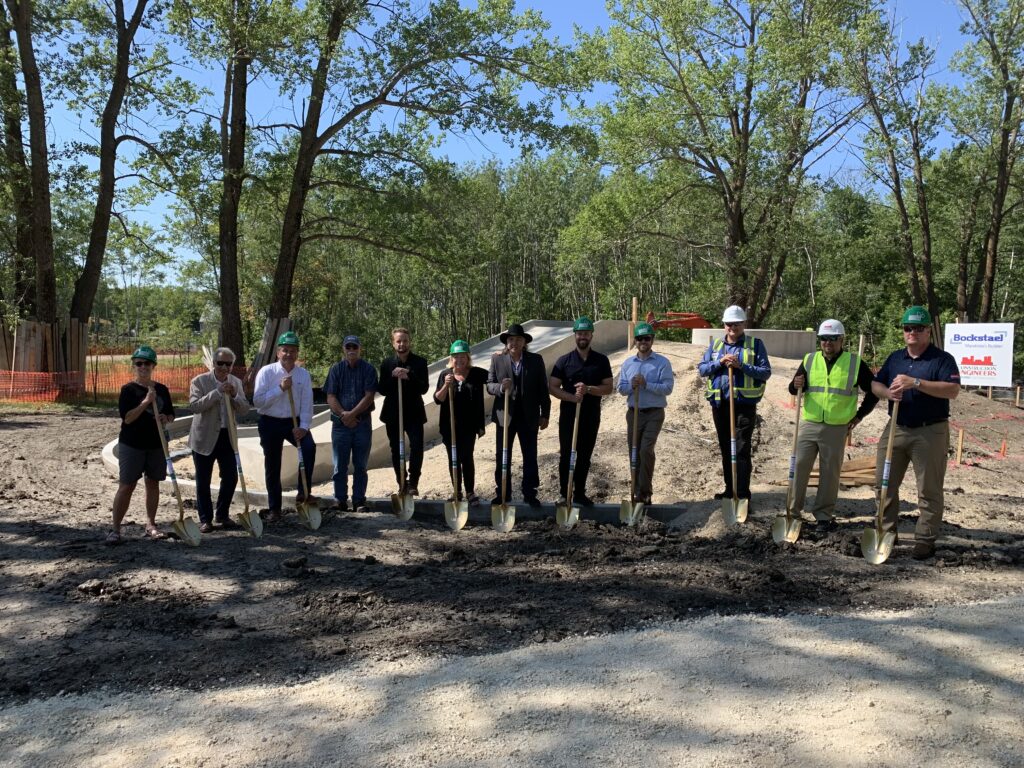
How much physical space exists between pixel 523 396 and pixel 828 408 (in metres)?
2.75

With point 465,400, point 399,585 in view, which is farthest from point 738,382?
point 399,585

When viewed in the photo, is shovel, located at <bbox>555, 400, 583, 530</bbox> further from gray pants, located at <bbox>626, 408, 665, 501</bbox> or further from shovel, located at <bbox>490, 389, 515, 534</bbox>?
gray pants, located at <bbox>626, 408, 665, 501</bbox>

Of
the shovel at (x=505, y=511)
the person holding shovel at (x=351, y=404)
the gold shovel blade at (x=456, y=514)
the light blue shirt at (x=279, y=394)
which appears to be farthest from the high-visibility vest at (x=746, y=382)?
the light blue shirt at (x=279, y=394)

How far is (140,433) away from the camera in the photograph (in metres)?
6.73

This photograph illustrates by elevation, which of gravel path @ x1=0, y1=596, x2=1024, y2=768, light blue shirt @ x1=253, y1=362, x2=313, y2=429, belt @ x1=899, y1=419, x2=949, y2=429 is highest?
light blue shirt @ x1=253, y1=362, x2=313, y2=429

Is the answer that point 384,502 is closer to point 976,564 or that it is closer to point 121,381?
point 976,564

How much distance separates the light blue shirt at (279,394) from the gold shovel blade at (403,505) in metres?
1.11

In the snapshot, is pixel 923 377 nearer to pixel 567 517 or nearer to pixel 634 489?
pixel 634 489

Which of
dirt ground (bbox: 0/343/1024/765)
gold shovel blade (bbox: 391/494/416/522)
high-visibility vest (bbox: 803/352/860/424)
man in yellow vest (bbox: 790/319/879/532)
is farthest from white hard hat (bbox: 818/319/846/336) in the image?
gold shovel blade (bbox: 391/494/416/522)

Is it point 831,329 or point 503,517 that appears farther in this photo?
point 503,517

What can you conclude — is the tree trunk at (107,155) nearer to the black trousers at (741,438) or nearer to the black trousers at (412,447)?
the black trousers at (412,447)

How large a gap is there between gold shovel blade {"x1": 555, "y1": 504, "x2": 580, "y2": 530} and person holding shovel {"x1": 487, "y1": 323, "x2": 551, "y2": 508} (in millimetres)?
511

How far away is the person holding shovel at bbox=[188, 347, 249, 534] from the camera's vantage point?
7027 mm

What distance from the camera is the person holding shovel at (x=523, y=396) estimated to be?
7672 mm
